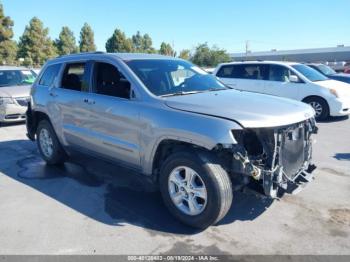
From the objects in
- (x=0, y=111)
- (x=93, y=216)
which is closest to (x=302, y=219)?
(x=93, y=216)

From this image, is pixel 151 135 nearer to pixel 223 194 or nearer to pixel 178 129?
pixel 178 129

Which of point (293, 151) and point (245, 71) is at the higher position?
point (245, 71)

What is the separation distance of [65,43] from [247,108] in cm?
5400

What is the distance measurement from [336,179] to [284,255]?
2465mm

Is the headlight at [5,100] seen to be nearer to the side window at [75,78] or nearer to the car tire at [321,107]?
the side window at [75,78]

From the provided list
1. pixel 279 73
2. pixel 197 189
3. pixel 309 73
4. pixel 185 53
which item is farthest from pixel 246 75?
pixel 185 53

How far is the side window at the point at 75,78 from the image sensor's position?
17.0ft

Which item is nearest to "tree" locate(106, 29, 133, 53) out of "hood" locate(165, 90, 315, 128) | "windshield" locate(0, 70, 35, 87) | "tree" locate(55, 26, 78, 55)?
"tree" locate(55, 26, 78, 55)

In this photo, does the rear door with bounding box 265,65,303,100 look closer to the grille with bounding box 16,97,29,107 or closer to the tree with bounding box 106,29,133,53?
the grille with bounding box 16,97,29,107

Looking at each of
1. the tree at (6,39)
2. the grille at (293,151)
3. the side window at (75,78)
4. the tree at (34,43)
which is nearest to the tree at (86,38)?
the tree at (34,43)

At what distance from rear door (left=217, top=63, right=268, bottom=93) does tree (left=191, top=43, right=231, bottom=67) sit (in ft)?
148

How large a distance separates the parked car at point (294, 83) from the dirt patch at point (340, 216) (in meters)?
6.46

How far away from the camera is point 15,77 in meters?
11.2

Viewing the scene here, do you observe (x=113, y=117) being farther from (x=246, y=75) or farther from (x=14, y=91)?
(x=246, y=75)
